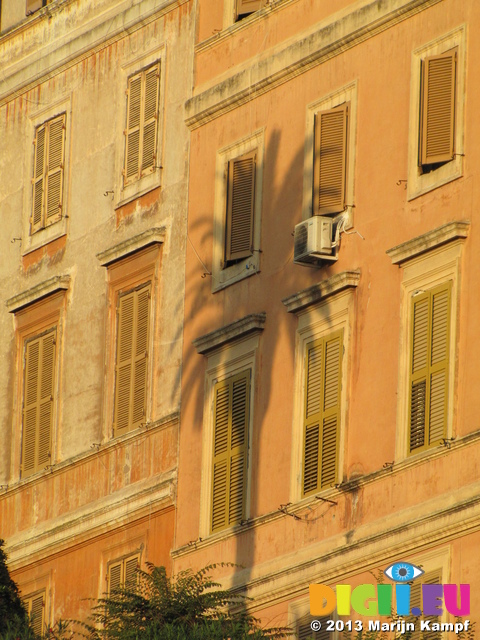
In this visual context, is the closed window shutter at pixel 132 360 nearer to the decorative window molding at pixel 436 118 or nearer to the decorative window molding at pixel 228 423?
the decorative window molding at pixel 228 423

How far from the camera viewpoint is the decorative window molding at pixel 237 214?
105ft

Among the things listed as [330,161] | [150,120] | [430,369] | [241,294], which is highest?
[150,120]

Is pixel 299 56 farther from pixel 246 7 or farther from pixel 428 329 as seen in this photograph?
pixel 428 329

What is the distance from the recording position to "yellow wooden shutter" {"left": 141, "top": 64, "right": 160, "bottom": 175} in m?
34.5

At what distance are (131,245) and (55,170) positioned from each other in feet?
Answer: 9.44

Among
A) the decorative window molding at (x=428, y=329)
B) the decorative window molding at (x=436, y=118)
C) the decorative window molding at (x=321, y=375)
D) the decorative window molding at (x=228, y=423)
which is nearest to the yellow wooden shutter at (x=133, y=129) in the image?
the decorative window molding at (x=228, y=423)

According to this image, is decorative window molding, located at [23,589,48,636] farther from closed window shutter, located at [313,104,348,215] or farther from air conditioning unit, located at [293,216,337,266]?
closed window shutter, located at [313,104,348,215]

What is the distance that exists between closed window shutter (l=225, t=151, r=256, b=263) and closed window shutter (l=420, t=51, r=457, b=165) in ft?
11.6

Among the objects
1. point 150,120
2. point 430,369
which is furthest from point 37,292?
point 430,369

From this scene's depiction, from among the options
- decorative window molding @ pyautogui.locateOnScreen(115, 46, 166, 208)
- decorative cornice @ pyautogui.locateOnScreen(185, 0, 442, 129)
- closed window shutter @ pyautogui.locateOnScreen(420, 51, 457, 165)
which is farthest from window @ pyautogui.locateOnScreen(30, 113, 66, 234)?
closed window shutter @ pyautogui.locateOnScreen(420, 51, 457, 165)

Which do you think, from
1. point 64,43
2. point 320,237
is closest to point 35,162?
point 64,43

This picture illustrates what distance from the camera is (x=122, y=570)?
33.4m

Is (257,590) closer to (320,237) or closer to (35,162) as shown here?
(320,237)

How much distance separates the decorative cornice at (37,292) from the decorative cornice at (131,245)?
945 millimetres
